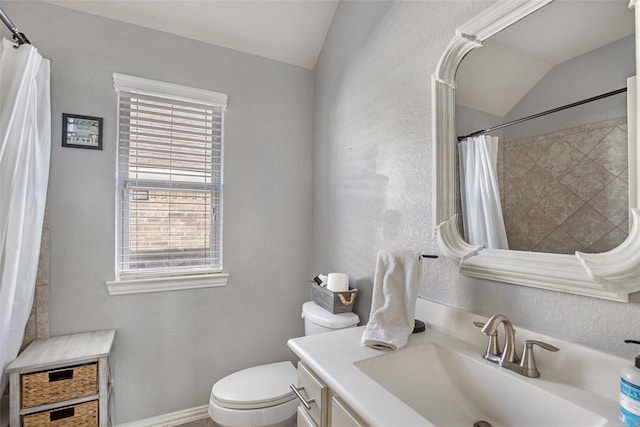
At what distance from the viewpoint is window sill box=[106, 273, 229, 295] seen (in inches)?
67.6

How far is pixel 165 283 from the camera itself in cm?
182

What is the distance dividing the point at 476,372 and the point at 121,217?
1888mm

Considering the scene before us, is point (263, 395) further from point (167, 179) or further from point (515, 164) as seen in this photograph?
point (515, 164)

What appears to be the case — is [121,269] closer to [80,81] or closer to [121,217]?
[121,217]

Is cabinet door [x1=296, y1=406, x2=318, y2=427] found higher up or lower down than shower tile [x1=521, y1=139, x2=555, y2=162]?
lower down

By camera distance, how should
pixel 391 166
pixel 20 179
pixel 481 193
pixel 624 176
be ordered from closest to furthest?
pixel 624 176
pixel 481 193
pixel 20 179
pixel 391 166

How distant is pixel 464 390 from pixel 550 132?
2.72 feet

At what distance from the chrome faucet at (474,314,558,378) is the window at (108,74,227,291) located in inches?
62.7

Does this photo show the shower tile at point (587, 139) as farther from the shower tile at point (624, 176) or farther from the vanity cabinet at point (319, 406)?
the vanity cabinet at point (319, 406)

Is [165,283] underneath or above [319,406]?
above

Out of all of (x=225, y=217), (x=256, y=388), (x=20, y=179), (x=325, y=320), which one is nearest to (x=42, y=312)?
(x=20, y=179)

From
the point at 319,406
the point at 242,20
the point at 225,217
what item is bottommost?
the point at 319,406

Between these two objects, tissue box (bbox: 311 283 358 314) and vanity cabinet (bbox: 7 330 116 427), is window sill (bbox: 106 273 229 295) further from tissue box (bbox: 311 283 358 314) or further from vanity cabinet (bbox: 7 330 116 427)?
tissue box (bbox: 311 283 358 314)

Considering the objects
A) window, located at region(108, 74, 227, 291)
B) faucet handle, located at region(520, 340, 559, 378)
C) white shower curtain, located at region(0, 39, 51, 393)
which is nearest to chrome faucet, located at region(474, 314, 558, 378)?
faucet handle, located at region(520, 340, 559, 378)
